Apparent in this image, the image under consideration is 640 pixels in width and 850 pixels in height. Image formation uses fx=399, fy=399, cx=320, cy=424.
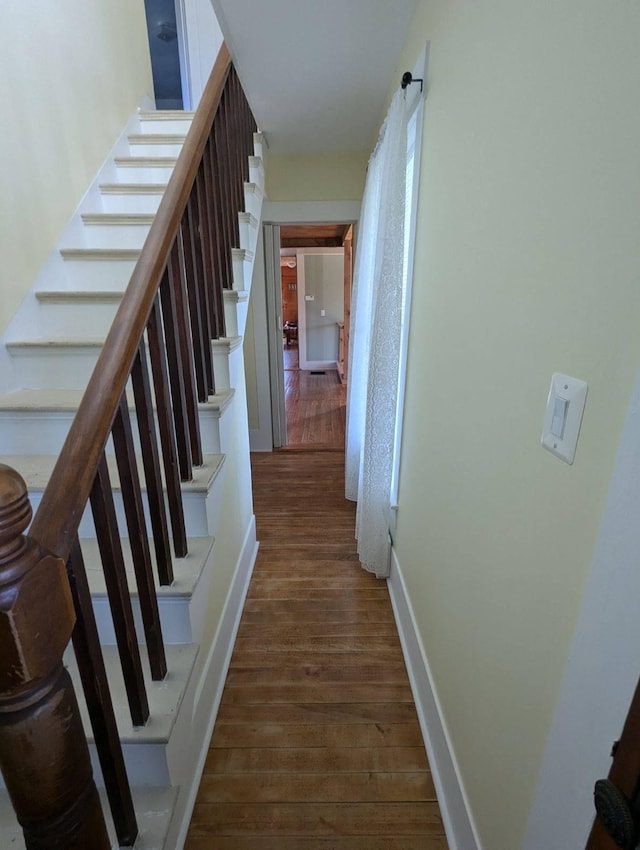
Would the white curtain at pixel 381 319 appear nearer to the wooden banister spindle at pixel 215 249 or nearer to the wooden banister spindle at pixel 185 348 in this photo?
the wooden banister spindle at pixel 215 249

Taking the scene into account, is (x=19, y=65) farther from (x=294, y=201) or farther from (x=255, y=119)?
(x=294, y=201)

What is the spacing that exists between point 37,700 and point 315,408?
4.73 meters

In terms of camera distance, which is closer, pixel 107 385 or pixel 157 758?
pixel 107 385

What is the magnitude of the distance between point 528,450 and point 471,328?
39 cm

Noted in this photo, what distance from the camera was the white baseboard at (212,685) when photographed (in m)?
1.11

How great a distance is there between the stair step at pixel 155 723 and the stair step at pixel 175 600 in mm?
66

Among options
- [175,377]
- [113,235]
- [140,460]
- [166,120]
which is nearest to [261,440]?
[113,235]

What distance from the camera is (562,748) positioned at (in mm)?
596

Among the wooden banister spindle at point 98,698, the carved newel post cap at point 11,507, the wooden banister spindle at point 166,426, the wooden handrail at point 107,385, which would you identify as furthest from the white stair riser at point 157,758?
the carved newel post cap at point 11,507

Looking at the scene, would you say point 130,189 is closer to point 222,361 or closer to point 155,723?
point 222,361

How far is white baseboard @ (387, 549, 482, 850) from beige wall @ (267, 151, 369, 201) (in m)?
2.72

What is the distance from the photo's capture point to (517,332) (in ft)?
2.47

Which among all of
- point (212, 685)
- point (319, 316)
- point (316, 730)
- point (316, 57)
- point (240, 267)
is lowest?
point (316, 730)

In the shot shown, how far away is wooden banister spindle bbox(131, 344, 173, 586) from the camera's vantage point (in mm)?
935
